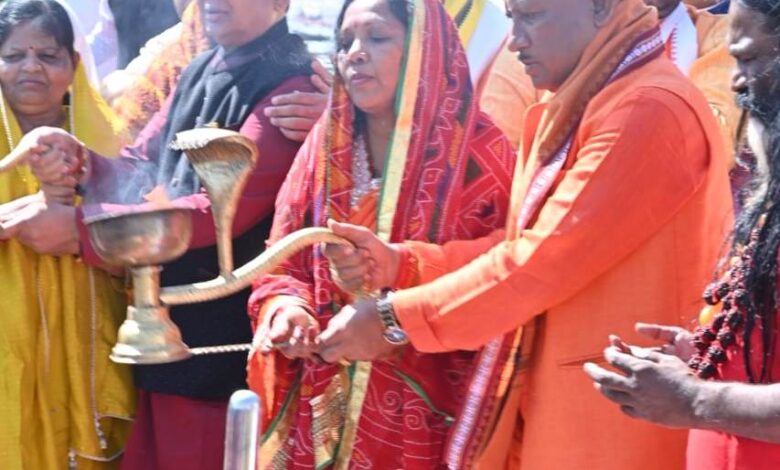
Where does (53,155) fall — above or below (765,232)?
above

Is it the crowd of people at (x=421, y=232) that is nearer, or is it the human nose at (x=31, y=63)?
the crowd of people at (x=421, y=232)

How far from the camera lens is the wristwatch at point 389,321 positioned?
2881 mm

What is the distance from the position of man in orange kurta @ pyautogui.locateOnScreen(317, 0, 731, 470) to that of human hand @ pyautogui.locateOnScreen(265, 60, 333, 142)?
32.4 inches

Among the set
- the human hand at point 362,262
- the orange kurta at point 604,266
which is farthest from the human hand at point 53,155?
the orange kurta at point 604,266

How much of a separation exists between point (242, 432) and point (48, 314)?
1832 millimetres

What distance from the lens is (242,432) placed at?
210 centimetres

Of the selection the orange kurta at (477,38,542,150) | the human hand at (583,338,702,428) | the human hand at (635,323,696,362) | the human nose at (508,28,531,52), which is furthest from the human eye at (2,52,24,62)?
the human hand at (583,338,702,428)

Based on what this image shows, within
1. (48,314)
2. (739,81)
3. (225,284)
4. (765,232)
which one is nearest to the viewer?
(765,232)

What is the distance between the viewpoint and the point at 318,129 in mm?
3344

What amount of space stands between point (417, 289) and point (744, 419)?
907 mm

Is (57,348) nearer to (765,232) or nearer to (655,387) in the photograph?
(655,387)

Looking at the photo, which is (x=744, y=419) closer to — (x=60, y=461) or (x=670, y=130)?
(x=670, y=130)

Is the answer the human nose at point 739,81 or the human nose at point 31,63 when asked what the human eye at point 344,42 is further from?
the human nose at point 739,81

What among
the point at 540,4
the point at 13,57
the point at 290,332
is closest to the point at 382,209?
the point at 290,332
